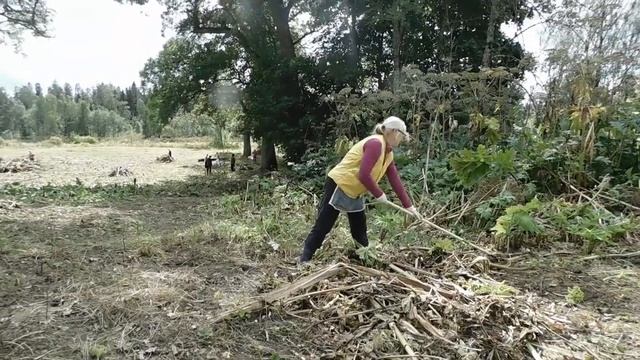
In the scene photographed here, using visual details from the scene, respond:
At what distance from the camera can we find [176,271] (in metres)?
3.91

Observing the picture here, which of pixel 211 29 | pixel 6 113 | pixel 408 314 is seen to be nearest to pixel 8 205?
pixel 408 314

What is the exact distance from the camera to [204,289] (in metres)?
3.50

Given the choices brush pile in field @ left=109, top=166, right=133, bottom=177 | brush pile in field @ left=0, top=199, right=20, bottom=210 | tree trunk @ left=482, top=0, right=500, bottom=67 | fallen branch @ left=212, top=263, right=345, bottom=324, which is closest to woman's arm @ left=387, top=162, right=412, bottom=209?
fallen branch @ left=212, top=263, right=345, bottom=324

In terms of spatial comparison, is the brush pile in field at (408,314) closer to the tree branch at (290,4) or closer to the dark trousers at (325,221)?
the dark trousers at (325,221)

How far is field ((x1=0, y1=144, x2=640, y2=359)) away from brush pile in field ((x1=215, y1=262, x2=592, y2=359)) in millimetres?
30

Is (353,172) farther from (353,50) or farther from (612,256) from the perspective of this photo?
(353,50)

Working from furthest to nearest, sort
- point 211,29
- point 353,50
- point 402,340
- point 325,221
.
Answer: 1. point 211,29
2. point 353,50
3. point 325,221
4. point 402,340

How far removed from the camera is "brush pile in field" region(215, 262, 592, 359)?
104 inches

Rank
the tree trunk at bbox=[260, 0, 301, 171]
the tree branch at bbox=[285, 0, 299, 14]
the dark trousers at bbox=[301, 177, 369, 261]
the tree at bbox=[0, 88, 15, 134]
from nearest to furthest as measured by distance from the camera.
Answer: the dark trousers at bbox=[301, 177, 369, 261] < the tree trunk at bbox=[260, 0, 301, 171] < the tree branch at bbox=[285, 0, 299, 14] < the tree at bbox=[0, 88, 15, 134]

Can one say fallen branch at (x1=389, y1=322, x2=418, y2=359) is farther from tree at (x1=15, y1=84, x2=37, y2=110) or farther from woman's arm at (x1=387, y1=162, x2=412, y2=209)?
tree at (x1=15, y1=84, x2=37, y2=110)

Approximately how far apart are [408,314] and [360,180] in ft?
3.73

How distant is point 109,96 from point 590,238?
91688 millimetres


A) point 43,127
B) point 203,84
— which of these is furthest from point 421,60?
point 43,127

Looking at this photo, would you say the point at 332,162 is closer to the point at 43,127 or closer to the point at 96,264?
the point at 96,264
